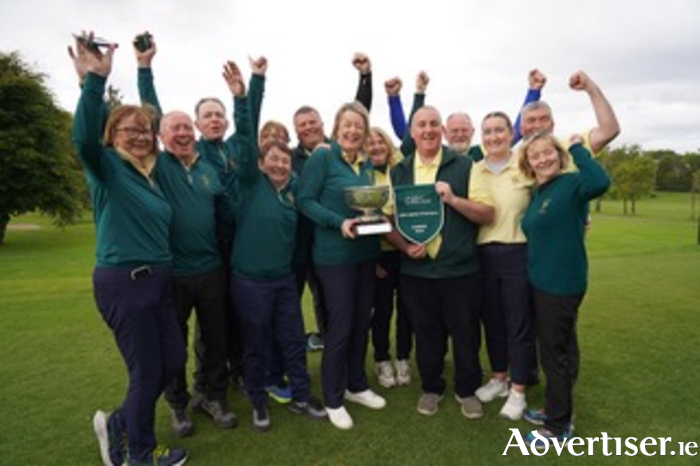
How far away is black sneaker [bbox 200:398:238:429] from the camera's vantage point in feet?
13.1

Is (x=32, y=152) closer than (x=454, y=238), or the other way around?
(x=454, y=238)

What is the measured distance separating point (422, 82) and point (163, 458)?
4.10m

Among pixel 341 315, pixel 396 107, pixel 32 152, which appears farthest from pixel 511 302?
pixel 32 152

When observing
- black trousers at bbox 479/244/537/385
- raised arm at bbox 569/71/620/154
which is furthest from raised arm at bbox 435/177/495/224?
raised arm at bbox 569/71/620/154

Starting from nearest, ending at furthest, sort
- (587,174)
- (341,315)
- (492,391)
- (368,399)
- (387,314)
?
(587,174) → (341,315) → (368,399) → (492,391) → (387,314)

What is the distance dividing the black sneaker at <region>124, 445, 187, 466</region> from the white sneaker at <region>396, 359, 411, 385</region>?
7.23 ft

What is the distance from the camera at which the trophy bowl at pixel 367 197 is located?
142 inches

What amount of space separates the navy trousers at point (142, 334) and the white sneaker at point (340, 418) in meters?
1.33

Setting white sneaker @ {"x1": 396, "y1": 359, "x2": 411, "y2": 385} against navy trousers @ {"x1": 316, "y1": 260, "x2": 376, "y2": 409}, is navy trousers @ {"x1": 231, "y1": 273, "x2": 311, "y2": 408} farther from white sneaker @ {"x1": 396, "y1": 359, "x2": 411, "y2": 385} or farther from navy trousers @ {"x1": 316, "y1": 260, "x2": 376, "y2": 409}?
white sneaker @ {"x1": 396, "y1": 359, "x2": 411, "y2": 385}

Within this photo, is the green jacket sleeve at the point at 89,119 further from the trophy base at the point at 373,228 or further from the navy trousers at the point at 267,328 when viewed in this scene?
the trophy base at the point at 373,228

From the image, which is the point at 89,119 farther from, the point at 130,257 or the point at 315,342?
the point at 315,342

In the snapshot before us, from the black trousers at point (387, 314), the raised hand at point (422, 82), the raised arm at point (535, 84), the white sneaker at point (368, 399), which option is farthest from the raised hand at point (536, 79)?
the white sneaker at point (368, 399)

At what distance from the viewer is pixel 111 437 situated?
3.43 metres

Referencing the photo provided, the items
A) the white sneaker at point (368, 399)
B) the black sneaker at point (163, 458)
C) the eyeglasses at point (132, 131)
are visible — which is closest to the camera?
the eyeglasses at point (132, 131)
